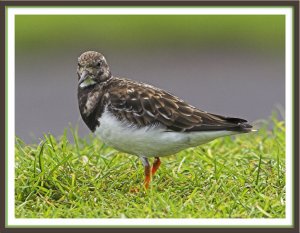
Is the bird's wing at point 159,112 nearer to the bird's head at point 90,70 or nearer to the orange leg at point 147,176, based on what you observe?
the bird's head at point 90,70

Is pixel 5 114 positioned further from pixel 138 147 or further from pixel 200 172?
pixel 200 172

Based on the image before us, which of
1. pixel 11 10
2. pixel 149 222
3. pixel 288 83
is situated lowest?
pixel 149 222

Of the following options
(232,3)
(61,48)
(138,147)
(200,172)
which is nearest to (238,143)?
(200,172)

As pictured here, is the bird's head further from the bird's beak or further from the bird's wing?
the bird's wing

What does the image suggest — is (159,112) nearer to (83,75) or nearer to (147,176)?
(147,176)

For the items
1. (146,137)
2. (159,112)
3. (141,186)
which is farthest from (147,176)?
(159,112)

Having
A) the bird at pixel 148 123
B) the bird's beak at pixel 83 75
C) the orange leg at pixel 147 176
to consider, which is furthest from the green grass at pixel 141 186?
the bird's beak at pixel 83 75
